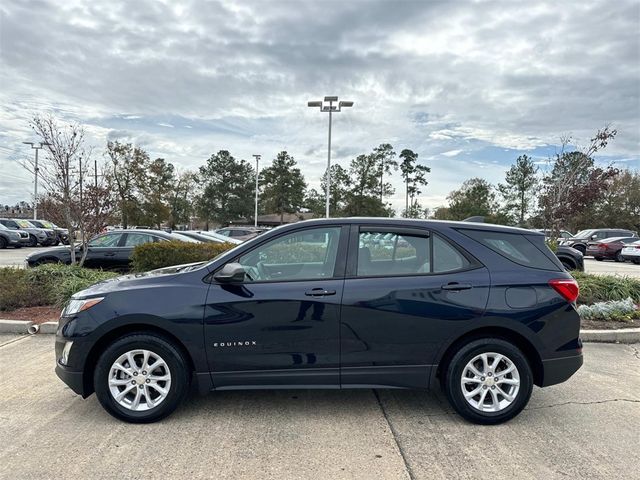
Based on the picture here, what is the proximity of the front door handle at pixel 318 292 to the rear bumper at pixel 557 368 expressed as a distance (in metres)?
1.87

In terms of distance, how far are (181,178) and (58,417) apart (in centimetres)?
7080

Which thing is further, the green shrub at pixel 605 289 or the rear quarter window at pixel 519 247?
the green shrub at pixel 605 289

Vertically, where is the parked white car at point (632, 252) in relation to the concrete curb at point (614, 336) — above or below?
above

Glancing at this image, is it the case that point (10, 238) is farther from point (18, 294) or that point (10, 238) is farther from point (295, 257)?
point (295, 257)

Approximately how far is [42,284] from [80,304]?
5.22 metres

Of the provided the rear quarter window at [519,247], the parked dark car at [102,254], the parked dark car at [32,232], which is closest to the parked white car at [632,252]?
the rear quarter window at [519,247]

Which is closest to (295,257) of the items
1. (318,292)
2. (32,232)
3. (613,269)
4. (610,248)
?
(318,292)

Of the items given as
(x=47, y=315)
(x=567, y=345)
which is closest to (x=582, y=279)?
(x=567, y=345)

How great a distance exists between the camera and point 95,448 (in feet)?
10.8

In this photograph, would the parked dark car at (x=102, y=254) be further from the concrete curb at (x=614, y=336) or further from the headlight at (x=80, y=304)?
the concrete curb at (x=614, y=336)

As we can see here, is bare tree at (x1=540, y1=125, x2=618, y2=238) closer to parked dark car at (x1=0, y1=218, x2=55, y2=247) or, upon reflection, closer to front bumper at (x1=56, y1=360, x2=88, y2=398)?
front bumper at (x1=56, y1=360, x2=88, y2=398)

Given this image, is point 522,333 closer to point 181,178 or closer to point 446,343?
point 446,343

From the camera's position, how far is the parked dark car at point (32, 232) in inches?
1007

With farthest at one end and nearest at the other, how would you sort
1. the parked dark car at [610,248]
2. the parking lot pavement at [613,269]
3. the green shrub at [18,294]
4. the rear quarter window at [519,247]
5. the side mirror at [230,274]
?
the parked dark car at [610,248] < the parking lot pavement at [613,269] < the green shrub at [18,294] < the rear quarter window at [519,247] < the side mirror at [230,274]
